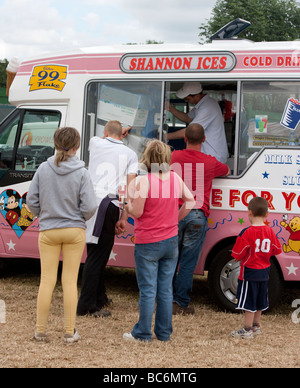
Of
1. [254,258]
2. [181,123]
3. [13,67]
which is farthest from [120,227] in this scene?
[13,67]

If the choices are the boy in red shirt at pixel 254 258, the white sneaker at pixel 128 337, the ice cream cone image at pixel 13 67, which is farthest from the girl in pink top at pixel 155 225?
the ice cream cone image at pixel 13 67

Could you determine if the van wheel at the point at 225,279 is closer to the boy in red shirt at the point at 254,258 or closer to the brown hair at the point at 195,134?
the boy in red shirt at the point at 254,258

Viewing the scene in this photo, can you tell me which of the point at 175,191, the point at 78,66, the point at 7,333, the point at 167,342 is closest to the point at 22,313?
the point at 7,333

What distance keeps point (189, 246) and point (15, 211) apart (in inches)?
83.9

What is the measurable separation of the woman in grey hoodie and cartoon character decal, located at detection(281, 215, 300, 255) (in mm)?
2089

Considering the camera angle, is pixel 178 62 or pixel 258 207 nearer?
pixel 258 207

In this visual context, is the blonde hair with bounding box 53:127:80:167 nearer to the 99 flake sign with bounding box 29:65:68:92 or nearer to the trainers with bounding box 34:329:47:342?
the trainers with bounding box 34:329:47:342

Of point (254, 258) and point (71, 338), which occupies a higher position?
point (254, 258)

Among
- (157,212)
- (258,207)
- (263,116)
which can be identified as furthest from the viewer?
(263,116)

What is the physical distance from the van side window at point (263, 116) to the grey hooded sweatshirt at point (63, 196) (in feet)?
6.29

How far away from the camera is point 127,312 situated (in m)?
6.29

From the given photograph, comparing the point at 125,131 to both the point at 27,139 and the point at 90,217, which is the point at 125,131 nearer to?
the point at 27,139

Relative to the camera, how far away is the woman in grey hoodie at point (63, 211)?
4.97 meters

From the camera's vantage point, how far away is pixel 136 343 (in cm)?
510
